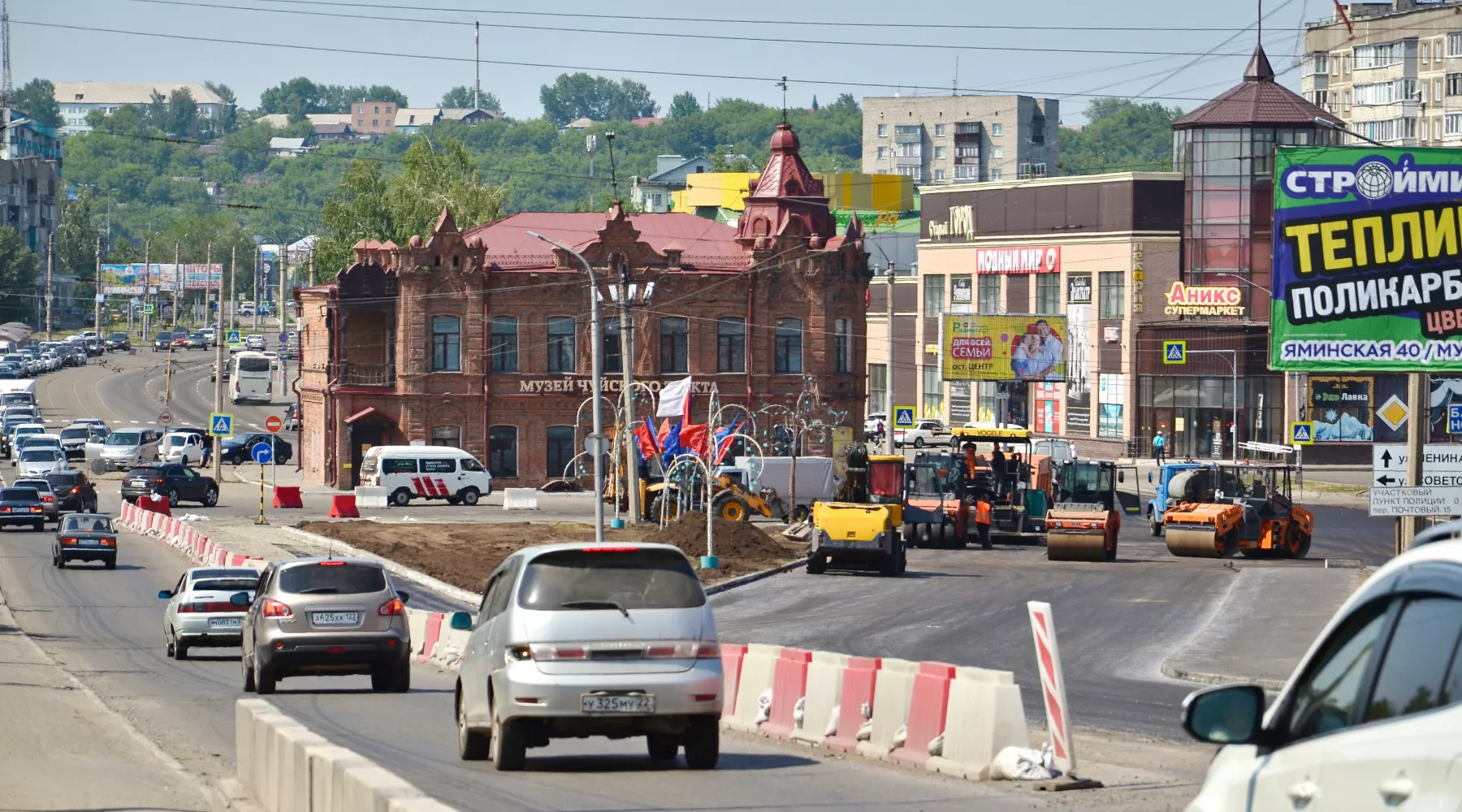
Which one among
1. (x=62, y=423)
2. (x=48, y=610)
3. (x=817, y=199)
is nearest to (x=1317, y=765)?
(x=48, y=610)

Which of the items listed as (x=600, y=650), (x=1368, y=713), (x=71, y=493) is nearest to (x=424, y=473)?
(x=71, y=493)

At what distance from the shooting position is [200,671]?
1076 inches

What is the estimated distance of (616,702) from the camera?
14.5m

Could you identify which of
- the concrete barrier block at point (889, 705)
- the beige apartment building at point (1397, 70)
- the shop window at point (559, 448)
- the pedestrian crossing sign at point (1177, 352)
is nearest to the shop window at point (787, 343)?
the shop window at point (559, 448)

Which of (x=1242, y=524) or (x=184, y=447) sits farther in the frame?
(x=184, y=447)

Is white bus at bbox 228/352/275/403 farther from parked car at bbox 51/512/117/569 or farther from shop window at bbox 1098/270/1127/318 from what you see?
parked car at bbox 51/512/117/569

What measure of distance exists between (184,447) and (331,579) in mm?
70353

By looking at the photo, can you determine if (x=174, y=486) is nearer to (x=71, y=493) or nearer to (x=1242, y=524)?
A: (x=71, y=493)

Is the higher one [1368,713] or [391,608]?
[1368,713]

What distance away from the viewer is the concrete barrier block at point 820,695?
18344 millimetres

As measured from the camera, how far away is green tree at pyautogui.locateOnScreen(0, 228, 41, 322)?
562 ft

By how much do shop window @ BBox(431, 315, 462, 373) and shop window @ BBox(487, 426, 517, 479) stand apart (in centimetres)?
292

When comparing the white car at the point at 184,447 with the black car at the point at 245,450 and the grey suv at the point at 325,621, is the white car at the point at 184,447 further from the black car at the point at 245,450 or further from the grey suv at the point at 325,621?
the grey suv at the point at 325,621

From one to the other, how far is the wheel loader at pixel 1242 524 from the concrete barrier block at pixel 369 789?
135ft
